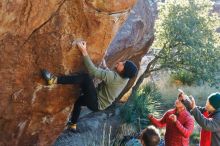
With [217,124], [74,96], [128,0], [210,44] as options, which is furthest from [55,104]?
[210,44]

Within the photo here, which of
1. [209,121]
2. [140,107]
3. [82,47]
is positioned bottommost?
[140,107]

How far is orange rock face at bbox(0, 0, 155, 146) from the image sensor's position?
793 cm

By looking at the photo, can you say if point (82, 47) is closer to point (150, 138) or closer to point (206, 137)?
point (150, 138)

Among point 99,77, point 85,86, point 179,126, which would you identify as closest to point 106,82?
point 99,77

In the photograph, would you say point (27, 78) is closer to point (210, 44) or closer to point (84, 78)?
point (84, 78)

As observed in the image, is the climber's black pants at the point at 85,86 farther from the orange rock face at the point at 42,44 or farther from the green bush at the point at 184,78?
the green bush at the point at 184,78

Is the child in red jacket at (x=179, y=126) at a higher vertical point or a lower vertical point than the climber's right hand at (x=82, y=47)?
lower

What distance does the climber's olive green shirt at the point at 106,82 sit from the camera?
8.35 metres

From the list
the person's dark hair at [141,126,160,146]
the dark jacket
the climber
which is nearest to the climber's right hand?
the climber

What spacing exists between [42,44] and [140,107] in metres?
8.26

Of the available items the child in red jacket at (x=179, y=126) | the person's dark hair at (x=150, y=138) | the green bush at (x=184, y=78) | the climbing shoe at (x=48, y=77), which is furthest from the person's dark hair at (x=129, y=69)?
the green bush at (x=184, y=78)

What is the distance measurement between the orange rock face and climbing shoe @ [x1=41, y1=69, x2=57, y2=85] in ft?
0.37

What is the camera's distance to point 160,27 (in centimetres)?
1870

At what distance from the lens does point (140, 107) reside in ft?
52.7
